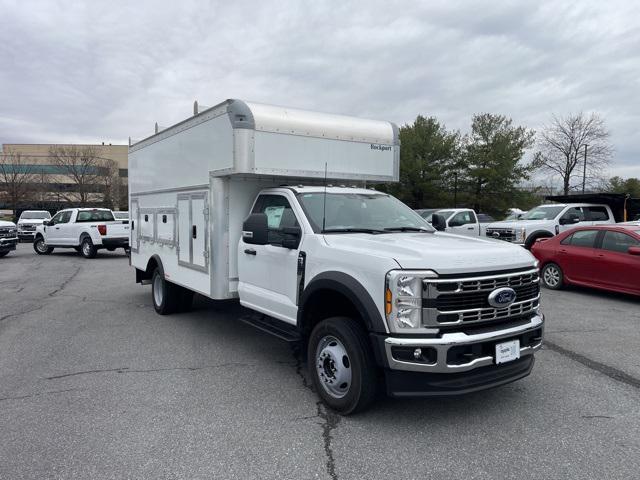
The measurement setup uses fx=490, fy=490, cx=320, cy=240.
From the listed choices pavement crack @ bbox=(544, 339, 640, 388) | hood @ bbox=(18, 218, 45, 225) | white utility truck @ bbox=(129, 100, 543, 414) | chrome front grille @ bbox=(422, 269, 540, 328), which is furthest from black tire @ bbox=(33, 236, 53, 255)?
chrome front grille @ bbox=(422, 269, 540, 328)

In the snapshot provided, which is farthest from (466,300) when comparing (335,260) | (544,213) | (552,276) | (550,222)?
(544,213)

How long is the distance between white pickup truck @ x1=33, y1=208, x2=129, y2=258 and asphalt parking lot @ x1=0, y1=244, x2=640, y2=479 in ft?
38.3

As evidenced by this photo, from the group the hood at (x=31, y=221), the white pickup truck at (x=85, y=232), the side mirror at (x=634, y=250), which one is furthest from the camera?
the hood at (x=31, y=221)

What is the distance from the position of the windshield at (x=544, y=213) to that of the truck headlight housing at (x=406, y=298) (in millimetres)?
13959

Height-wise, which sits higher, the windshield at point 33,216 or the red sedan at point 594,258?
the windshield at point 33,216

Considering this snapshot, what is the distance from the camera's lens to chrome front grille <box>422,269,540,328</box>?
361cm

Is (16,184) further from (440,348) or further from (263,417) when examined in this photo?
(440,348)

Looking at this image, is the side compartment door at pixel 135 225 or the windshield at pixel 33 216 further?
the windshield at pixel 33 216

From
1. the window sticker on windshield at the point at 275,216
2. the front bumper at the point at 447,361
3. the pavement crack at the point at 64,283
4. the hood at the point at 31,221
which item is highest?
the window sticker on windshield at the point at 275,216

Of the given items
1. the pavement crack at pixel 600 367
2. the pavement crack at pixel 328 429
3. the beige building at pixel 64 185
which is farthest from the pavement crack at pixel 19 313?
the beige building at pixel 64 185

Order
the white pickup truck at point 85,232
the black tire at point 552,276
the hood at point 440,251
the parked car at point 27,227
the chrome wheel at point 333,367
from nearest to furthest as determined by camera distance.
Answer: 1. the hood at point 440,251
2. the chrome wheel at point 333,367
3. the black tire at point 552,276
4. the white pickup truck at point 85,232
5. the parked car at point 27,227

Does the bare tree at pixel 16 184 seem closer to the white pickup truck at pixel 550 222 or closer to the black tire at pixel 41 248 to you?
the black tire at pixel 41 248

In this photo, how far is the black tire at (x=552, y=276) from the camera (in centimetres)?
1054

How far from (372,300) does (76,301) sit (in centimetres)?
765
